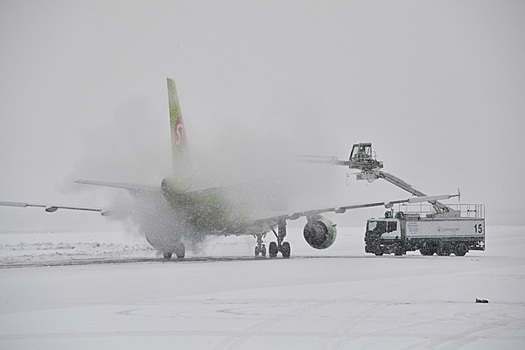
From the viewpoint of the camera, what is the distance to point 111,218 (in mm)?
40875

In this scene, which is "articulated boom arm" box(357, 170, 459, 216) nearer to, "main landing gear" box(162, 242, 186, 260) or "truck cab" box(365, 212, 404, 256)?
"truck cab" box(365, 212, 404, 256)

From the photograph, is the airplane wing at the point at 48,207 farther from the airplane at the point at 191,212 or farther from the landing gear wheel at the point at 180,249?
the landing gear wheel at the point at 180,249

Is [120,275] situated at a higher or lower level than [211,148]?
lower

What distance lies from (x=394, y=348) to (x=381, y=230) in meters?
33.3

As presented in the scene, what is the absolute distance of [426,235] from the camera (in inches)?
1775

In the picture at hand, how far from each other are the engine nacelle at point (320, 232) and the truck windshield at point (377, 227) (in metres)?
5.85

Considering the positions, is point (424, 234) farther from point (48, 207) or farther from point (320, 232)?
point (48, 207)

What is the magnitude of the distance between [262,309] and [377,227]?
28940 mm

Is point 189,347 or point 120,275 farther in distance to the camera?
point 120,275

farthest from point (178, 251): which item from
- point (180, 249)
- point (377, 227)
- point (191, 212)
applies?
point (377, 227)

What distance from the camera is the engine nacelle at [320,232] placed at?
3981 cm

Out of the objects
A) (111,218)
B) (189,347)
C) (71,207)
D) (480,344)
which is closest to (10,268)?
(71,207)

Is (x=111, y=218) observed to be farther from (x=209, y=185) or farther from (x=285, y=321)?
(x=285, y=321)

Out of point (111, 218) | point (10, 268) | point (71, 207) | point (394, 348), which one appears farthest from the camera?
point (111, 218)
